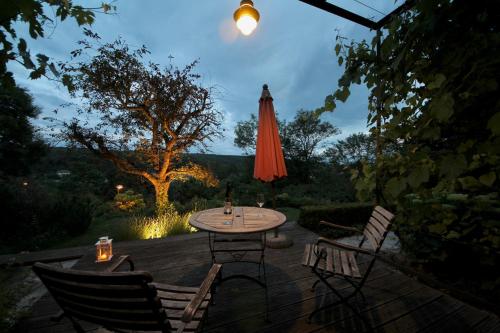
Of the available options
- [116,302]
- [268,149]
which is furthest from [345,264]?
[116,302]

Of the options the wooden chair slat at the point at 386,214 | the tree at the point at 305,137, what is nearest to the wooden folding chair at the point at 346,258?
the wooden chair slat at the point at 386,214

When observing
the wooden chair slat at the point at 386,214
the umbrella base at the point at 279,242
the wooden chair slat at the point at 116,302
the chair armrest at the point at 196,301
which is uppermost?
the wooden chair slat at the point at 386,214

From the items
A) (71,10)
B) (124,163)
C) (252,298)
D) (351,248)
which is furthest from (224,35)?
(124,163)

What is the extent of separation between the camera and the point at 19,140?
377 inches

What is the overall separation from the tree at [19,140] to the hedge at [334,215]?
11555 mm

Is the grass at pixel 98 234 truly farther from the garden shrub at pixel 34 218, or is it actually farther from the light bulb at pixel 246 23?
the light bulb at pixel 246 23

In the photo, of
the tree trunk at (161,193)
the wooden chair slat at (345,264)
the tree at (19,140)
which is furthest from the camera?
the tree at (19,140)

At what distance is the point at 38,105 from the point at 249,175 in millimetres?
10789

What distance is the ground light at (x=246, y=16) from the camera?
2701 mm

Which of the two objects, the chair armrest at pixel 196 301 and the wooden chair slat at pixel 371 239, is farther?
the wooden chair slat at pixel 371 239

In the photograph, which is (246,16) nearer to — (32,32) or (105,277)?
(32,32)

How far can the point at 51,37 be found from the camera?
151 cm

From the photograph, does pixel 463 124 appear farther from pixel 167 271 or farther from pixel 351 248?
pixel 167 271

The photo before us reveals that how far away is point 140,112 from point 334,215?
6.31m
